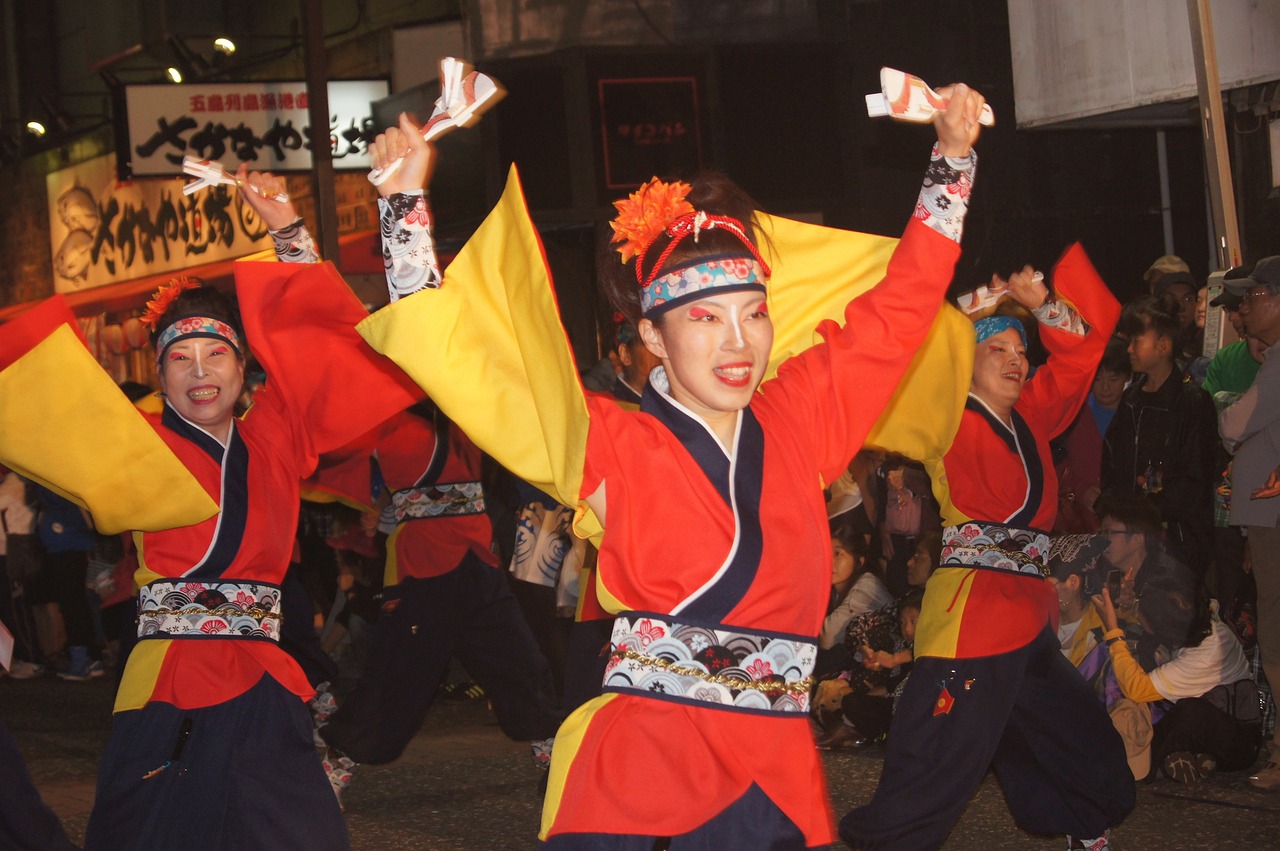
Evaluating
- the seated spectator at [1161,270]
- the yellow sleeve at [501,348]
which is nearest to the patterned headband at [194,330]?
the yellow sleeve at [501,348]

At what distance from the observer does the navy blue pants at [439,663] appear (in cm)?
551

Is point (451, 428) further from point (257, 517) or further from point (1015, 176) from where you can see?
point (1015, 176)

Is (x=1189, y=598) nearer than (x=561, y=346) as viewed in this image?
No

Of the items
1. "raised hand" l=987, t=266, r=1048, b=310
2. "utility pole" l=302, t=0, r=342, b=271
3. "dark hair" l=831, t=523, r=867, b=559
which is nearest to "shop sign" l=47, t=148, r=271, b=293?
"utility pole" l=302, t=0, r=342, b=271

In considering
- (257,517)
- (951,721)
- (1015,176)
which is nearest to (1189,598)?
(951,721)

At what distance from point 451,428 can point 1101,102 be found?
4.03 metres

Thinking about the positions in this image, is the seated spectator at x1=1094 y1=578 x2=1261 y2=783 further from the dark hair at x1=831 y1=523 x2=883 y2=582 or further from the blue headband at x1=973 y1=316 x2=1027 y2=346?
the blue headband at x1=973 y1=316 x2=1027 y2=346

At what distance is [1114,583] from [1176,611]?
27 centimetres

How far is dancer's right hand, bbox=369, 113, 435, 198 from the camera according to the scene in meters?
2.82

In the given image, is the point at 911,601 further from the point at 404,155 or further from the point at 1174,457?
the point at 404,155

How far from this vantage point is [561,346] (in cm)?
262

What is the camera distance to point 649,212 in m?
2.85

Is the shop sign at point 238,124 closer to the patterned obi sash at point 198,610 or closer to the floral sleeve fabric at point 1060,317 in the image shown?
the floral sleeve fabric at point 1060,317

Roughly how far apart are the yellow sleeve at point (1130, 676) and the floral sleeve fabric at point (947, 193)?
10.1 feet
